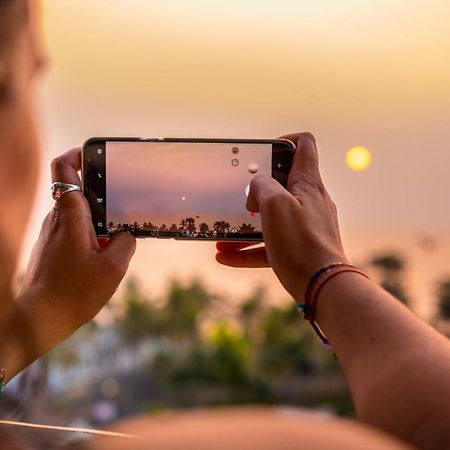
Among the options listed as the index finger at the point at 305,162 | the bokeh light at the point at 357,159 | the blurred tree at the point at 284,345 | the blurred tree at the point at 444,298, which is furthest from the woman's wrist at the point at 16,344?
the blurred tree at the point at 284,345

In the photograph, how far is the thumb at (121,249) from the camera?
1.92 ft

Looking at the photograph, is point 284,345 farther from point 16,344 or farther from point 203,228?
point 16,344

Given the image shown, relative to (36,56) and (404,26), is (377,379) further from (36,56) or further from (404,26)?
(404,26)

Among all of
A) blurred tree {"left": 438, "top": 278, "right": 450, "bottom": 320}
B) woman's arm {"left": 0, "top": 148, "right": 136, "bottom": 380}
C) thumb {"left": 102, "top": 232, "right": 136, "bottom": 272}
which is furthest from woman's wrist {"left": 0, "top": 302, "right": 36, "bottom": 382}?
blurred tree {"left": 438, "top": 278, "right": 450, "bottom": 320}

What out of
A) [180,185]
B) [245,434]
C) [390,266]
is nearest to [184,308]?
[390,266]

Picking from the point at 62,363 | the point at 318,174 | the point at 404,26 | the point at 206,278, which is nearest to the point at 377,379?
the point at 318,174

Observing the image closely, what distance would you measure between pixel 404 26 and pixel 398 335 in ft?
26.9

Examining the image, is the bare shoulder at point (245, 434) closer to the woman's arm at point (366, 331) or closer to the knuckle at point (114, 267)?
the woman's arm at point (366, 331)

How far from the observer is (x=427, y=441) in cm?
29

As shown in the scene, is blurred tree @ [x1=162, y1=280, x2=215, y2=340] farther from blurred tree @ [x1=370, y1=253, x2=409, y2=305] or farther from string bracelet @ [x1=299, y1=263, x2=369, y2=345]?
string bracelet @ [x1=299, y1=263, x2=369, y2=345]

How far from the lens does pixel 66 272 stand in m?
0.56

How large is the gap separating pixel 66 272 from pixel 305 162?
7.8 inches

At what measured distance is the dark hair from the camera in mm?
287

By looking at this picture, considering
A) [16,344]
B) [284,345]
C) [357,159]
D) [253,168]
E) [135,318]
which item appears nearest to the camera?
[16,344]
